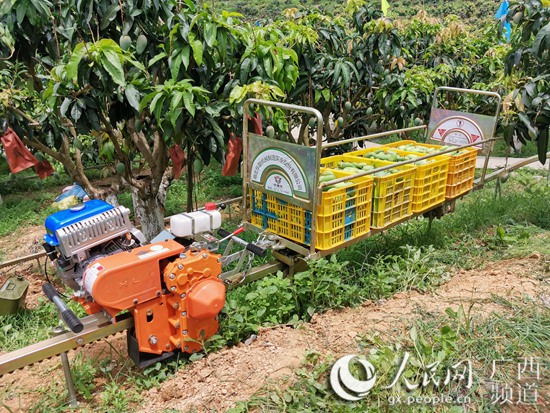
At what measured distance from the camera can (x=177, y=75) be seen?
12.2 ft

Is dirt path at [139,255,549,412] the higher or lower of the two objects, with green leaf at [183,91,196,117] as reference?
lower

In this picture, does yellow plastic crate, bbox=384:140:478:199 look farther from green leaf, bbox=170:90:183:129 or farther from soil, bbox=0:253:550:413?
green leaf, bbox=170:90:183:129

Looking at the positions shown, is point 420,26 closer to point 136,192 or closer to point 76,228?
point 136,192

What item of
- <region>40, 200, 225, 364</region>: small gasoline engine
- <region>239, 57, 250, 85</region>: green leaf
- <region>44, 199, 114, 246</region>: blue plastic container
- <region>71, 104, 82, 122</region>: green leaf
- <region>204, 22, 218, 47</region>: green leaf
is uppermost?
<region>204, 22, 218, 47</region>: green leaf

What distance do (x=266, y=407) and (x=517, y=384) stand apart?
Answer: 1295 millimetres

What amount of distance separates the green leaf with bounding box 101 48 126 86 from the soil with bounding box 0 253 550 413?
179 cm

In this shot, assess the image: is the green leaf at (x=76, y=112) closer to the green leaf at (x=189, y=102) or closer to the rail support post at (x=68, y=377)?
the green leaf at (x=189, y=102)

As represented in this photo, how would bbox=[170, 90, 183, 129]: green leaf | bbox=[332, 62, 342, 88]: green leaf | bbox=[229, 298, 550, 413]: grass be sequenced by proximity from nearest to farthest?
bbox=[229, 298, 550, 413]: grass → bbox=[170, 90, 183, 129]: green leaf → bbox=[332, 62, 342, 88]: green leaf

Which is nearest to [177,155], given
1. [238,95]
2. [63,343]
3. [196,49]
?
[238,95]

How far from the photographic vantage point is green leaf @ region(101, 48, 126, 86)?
3.30 m

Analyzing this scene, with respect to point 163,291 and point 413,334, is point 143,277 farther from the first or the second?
point 413,334

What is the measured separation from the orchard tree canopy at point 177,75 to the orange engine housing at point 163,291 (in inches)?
42.5

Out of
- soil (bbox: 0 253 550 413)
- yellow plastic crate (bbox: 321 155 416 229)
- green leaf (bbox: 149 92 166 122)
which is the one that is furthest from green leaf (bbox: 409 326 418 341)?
green leaf (bbox: 149 92 166 122)

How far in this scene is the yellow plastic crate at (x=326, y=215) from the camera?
11.1 feet
